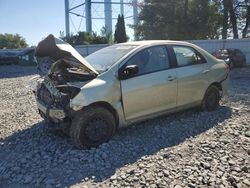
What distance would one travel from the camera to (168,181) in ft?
14.9

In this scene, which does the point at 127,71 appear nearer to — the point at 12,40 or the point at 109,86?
the point at 109,86

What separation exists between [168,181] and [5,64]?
1195 inches

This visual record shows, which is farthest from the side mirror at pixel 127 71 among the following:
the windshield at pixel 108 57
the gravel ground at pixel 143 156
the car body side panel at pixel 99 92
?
the gravel ground at pixel 143 156

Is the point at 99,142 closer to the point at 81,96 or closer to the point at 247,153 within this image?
the point at 81,96

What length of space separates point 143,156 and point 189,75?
240cm

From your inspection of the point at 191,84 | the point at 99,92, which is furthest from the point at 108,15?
the point at 99,92

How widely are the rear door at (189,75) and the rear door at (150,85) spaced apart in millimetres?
220

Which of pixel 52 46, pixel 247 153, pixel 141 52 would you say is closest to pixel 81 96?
pixel 52 46

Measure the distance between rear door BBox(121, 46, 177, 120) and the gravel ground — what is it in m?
0.46

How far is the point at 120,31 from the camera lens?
37625mm

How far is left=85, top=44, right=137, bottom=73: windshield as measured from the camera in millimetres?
6246

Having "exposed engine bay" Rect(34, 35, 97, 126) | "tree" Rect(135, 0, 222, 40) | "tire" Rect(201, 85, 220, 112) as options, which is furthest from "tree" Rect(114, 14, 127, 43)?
"exposed engine bay" Rect(34, 35, 97, 126)

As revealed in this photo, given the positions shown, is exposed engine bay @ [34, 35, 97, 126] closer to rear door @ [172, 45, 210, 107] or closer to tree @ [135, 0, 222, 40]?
rear door @ [172, 45, 210, 107]

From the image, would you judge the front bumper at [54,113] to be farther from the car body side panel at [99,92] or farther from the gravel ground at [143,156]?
the gravel ground at [143,156]
